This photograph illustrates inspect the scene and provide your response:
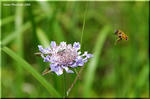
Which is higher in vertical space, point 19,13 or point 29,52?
point 19,13

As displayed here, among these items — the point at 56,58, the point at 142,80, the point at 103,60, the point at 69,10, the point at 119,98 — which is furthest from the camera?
the point at 69,10

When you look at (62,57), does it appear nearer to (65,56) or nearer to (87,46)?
(65,56)

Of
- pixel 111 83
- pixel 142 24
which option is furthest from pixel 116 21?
pixel 111 83

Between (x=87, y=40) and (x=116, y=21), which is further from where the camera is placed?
(x=116, y=21)

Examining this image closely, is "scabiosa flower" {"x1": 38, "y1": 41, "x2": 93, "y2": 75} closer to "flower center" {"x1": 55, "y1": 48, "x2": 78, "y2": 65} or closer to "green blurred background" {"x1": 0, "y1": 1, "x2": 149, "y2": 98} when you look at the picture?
"flower center" {"x1": 55, "y1": 48, "x2": 78, "y2": 65}

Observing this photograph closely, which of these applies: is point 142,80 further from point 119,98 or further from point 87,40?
point 87,40

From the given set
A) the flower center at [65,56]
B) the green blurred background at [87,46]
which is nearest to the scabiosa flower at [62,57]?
the flower center at [65,56]

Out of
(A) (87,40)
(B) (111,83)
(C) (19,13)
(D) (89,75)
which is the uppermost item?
(C) (19,13)

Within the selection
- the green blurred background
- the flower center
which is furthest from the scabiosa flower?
the green blurred background
